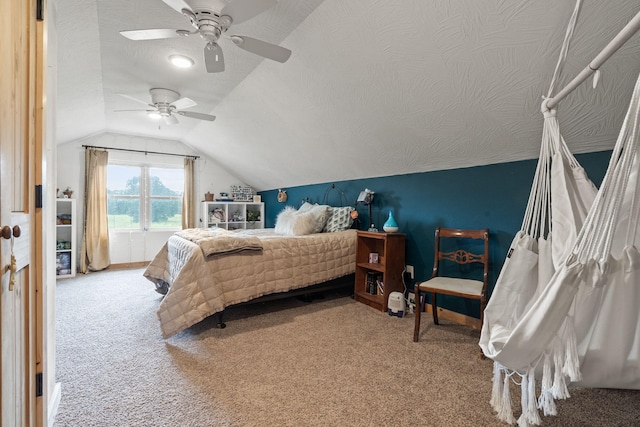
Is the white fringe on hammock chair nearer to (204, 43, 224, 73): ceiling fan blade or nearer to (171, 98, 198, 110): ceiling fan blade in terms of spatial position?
(204, 43, 224, 73): ceiling fan blade

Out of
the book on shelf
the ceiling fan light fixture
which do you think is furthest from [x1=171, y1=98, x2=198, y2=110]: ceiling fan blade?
the book on shelf

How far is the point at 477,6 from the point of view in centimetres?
160

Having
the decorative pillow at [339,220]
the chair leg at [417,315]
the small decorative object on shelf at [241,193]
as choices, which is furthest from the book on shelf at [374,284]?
the small decorative object on shelf at [241,193]

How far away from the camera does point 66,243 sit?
14.5 feet

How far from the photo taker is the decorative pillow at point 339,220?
12.6 ft

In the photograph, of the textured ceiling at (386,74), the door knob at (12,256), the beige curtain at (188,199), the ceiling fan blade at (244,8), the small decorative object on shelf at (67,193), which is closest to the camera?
the door knob at (12,256)

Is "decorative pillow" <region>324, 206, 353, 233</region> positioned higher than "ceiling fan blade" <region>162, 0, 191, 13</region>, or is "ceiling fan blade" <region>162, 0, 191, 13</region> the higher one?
"ceiling fan blade" <region>162, 0, 191, 13</region>

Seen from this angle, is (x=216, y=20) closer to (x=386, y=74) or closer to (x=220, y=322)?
(x=386, y=74)

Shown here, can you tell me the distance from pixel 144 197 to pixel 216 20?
180 inches

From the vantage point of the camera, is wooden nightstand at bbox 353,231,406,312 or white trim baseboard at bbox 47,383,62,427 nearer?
white trim baseboard at bbox 47,383,62,427

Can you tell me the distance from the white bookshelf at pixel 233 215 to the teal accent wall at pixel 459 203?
2931mm

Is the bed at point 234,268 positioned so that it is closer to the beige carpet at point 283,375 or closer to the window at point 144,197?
the beige carpet at point 283,375

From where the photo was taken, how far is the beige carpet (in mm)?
1500

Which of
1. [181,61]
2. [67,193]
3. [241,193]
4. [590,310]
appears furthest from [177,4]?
[241,193]
